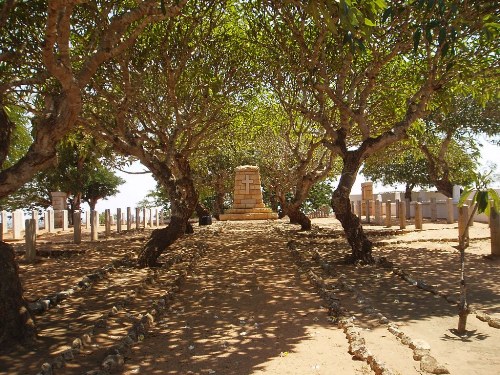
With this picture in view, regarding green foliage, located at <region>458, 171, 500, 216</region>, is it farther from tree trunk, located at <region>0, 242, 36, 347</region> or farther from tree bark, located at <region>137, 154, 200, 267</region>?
tree bark, located at <region>137, 154, 200, 267</region>

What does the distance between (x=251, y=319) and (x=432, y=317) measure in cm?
235

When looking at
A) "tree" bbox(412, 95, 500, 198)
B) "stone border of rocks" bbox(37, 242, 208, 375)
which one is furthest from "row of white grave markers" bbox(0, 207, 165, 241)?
"tree" bbox(412, 95, 500, 198)

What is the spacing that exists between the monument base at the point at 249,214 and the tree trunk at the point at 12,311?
26070mm

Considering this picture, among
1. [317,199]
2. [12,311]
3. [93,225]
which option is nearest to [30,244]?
[93,225]

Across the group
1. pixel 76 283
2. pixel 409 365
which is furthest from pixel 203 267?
pixel 409 365

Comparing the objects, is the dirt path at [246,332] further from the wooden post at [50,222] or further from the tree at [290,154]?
the wooden post at [50,222]

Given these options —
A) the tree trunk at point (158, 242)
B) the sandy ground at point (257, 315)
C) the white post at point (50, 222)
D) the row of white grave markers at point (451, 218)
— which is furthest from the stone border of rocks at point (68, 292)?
the white post at point (50, 222)

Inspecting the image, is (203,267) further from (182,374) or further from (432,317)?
(182,374)

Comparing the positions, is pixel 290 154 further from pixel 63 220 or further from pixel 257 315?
pixel 257 315

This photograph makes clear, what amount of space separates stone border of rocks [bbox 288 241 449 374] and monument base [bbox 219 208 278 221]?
75.2ft

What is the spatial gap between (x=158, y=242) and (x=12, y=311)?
5966mm

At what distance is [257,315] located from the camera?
6859 mm

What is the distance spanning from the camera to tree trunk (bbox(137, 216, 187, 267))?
1119cm

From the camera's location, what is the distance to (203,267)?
37.4 feet
